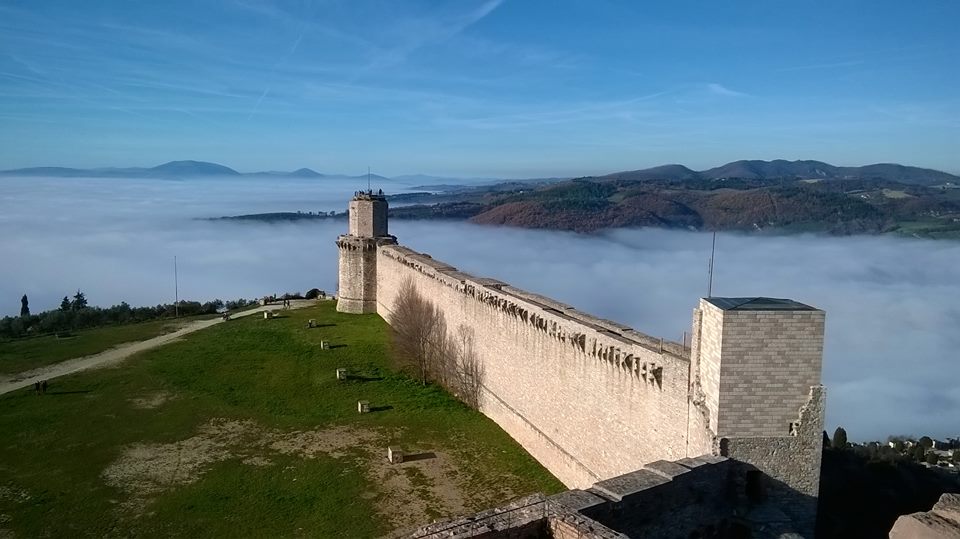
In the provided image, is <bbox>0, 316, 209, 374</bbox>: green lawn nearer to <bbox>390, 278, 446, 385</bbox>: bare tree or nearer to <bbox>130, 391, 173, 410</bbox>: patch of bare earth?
<bbox>130, 391, 173, 410</bbox>: patch of bare earth

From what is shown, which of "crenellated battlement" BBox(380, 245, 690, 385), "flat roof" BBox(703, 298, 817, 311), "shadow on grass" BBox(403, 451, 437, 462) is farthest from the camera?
"shadow on grass" BBox(403, 451, 437, 462)

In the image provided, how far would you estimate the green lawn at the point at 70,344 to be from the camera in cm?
2995

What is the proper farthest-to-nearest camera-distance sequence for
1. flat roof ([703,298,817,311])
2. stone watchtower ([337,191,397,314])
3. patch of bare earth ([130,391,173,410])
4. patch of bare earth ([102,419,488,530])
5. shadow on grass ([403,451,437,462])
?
stone watchtower ([337,191,397,314]), patch of bare earth ([130,391,173,410]), shadow on grass ([403,451,437,462]), patch of bare earth ([102,419,488,530]), flat roof ([703,298,817,311])

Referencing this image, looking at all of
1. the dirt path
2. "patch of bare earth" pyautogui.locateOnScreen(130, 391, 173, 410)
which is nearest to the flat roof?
"patch of bare earth" pyautogui.locateOnScreen(130, 391, 173, 410)

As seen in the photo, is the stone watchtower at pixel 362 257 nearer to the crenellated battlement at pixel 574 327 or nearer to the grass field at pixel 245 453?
the grass field at pixel 245 453

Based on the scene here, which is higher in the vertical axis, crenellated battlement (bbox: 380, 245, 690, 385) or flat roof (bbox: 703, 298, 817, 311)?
flat roof (bbox: 703, 298, 817, 311)

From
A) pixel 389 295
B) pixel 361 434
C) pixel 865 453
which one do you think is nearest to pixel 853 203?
pixel 865 453

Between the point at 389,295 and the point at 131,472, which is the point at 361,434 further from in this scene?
the point at 389,295

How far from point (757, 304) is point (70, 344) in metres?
34.9

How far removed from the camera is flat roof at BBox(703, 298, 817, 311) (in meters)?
10.2

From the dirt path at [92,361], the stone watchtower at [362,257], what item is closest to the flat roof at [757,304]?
the dirt path at [92,361]

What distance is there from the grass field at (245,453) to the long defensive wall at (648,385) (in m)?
1.63

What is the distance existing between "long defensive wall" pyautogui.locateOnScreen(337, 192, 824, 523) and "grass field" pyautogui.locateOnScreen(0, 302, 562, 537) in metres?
1.63

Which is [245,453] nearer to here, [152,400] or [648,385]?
[152,400]
